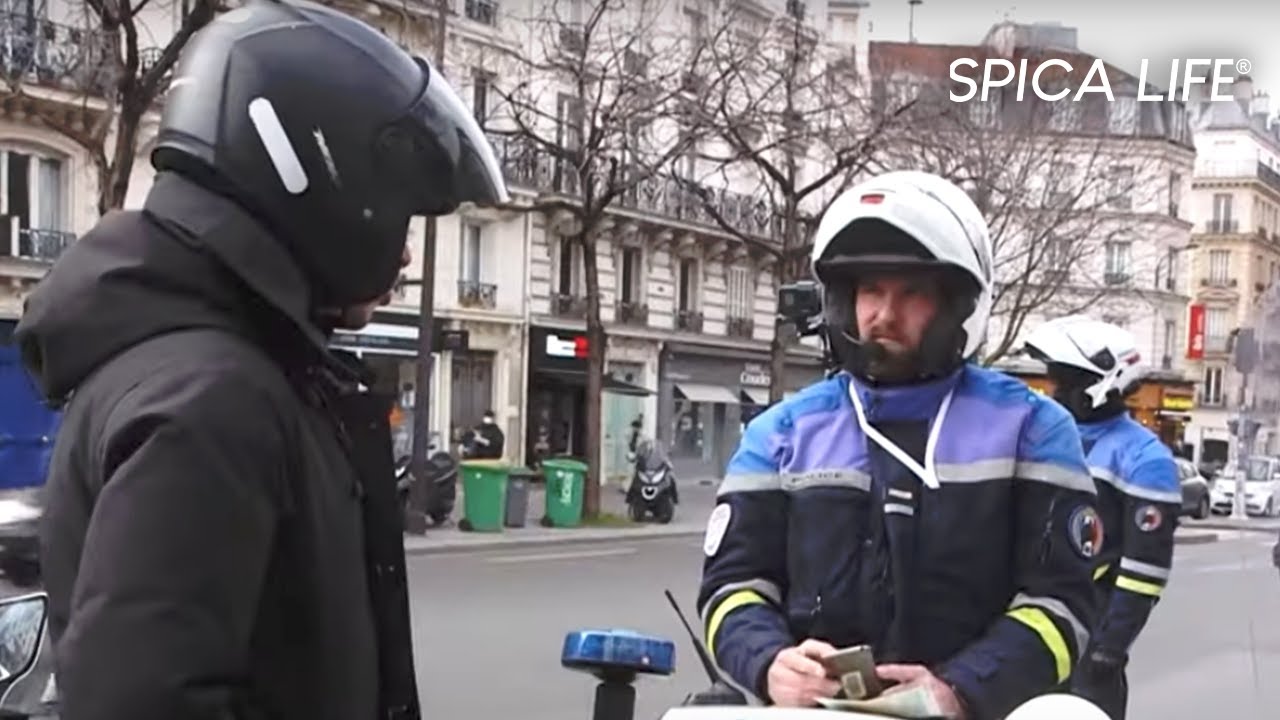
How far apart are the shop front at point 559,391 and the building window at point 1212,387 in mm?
45493

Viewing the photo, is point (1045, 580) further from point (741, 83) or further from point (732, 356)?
point (732, 356)

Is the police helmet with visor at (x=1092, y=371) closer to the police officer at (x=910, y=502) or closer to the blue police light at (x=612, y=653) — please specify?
the police officer at (x=910, y=502)

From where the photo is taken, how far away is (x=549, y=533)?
67.1ft

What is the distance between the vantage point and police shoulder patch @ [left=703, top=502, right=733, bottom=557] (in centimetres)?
285

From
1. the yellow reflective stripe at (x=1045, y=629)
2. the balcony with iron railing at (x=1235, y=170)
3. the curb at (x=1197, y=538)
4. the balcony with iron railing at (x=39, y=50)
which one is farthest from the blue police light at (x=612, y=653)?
the balcony with iron railing at (x=1235, y=170)

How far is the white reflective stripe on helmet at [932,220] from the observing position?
106 inches

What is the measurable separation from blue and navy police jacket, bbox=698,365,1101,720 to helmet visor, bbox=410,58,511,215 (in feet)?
3.14

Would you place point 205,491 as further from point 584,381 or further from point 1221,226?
point 1221,226

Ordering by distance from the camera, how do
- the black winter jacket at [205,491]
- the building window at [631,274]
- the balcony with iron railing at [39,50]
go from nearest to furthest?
1. the black winter jacket at [205,491]
2. the balcony with iron railing at [39,50]
3. the building window at [631,274]

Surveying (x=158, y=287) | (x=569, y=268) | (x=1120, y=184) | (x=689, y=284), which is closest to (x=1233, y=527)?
(x=1120, y=184)

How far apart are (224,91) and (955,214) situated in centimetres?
143

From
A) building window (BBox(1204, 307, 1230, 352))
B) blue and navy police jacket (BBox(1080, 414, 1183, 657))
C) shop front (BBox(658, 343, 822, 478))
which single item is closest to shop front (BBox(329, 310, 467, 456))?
shop front (BBox(658, 343, 822, 478))

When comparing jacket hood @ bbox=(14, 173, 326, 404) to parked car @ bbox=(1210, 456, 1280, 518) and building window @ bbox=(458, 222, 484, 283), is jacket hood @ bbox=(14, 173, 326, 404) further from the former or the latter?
parked car @ bbox=(1210, 456, 1280, 518)

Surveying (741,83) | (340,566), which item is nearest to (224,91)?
(340,566)
